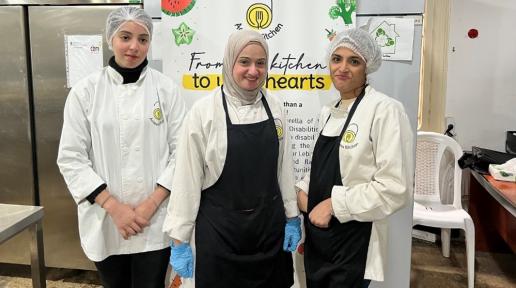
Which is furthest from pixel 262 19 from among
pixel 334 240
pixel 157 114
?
pixel 334 240

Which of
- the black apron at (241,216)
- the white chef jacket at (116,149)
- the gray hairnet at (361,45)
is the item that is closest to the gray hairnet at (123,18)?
the white chef jacket at (116,149)

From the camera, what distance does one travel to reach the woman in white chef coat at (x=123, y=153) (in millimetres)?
1540

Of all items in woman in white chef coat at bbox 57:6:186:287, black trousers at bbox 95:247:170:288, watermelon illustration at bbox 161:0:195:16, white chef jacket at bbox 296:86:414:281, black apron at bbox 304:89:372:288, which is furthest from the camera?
watermelon illustration at bbox 161:0:195:16

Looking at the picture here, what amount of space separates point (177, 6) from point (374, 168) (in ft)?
3.73

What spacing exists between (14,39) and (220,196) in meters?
1.78

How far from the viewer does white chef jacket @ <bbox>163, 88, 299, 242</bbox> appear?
1437mm

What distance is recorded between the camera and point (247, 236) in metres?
1.45

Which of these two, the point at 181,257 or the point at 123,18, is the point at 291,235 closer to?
the point at 181,257

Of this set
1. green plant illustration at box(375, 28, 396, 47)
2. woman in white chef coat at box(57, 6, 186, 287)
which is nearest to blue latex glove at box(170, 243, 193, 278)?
woman in white chef coat at box(57, 6, 186, 287)

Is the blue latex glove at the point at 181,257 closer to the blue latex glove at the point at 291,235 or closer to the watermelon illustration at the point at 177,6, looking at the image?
the blue latex glove at the point at 291,235

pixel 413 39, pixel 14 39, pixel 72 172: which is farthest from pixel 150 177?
pixel 14 39

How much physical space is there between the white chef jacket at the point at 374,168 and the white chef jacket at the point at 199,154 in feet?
1.12

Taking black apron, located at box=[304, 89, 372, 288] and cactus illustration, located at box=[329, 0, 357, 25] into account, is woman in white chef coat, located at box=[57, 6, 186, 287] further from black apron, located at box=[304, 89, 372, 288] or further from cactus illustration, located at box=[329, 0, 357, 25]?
cactus illustration, located at box=[329, 0, 357, 25]

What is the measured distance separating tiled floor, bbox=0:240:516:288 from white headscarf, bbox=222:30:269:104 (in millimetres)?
1801
